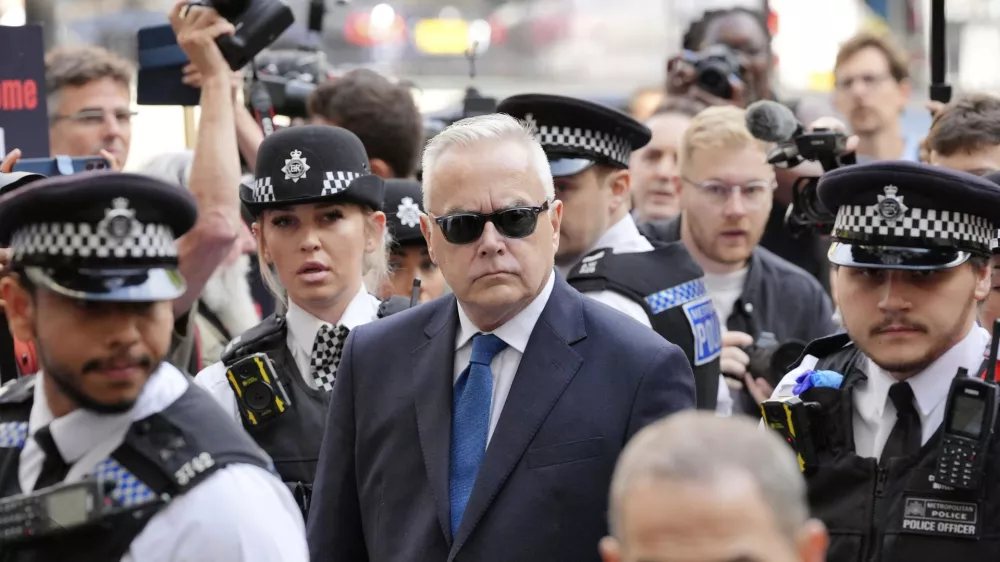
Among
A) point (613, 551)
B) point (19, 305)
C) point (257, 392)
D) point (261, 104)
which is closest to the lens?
point (613, 551)

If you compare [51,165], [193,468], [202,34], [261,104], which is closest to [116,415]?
[193,468]

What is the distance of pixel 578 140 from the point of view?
6078 mm

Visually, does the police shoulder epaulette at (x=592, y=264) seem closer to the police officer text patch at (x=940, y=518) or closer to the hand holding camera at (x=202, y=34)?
the hand holding camera at (x=202, y=34)

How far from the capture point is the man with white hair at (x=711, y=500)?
2754 mm

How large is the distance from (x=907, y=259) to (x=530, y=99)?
2002mm

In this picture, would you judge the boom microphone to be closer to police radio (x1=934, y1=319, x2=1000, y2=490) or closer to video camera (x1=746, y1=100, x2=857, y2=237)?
video camera (x1=746, y1=100, x2=857, y2=237)

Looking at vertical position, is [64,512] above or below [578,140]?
below

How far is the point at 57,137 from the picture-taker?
7.33 m

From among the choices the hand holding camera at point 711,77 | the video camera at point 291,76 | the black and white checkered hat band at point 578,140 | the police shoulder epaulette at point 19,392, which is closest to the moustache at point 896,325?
the black and white checkered hat band at point 578,140

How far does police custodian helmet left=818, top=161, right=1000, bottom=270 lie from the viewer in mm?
4449

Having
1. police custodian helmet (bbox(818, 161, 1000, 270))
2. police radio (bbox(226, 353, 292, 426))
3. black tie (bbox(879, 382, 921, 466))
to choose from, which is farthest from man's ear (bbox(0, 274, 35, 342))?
black tie (bbox(879, 382, 921, 466))

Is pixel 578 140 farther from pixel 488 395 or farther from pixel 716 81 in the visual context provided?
pixel 716 81

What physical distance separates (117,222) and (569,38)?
18.6 meters

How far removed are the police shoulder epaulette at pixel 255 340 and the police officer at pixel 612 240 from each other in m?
Answer: 0.99
